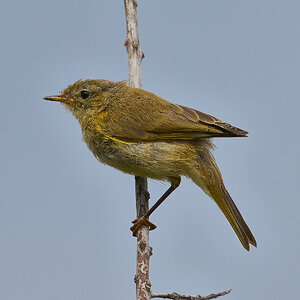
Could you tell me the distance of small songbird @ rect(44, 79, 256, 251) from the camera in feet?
16.7

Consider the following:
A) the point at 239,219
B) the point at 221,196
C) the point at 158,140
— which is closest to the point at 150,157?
the point at 158,140

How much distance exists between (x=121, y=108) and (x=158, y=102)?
378 millimetres

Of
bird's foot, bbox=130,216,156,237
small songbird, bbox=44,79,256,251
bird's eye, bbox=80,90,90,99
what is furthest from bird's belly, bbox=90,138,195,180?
bird's eye, bbox=80,90,90,99

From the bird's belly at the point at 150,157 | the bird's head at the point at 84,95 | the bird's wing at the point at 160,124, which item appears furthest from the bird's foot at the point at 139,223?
the bird's head at the point at 84,95

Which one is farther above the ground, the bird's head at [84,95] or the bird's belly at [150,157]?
the bird's head at [84,95]

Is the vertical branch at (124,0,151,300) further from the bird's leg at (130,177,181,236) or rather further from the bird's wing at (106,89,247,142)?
the bird's wing at (106,89,247,142)

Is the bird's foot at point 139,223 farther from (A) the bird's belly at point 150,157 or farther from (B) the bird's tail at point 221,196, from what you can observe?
(B) the bird's tail at point 221,196

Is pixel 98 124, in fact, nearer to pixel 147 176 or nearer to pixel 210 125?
pixel 147 176

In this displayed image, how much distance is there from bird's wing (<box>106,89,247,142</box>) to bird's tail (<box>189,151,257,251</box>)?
33 centimetres

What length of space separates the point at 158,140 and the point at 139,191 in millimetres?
553

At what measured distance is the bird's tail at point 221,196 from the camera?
5.28 m

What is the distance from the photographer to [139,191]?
5.28 meters

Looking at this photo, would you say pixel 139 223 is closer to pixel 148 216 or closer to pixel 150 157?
pixel 148 216

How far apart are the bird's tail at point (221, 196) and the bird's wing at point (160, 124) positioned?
33 cm
